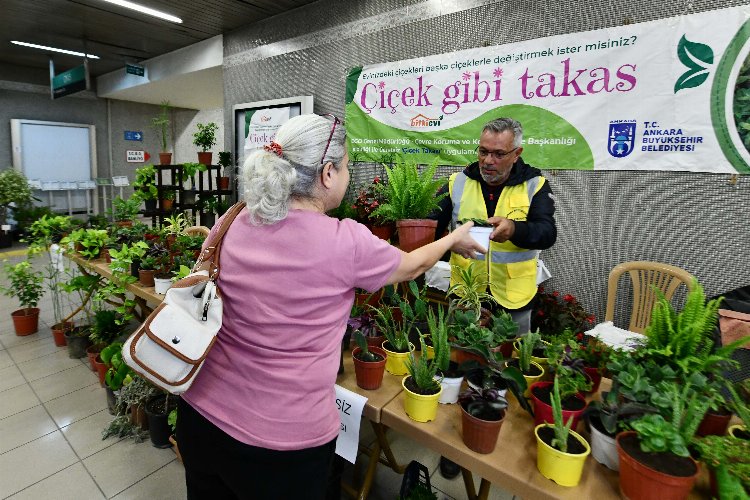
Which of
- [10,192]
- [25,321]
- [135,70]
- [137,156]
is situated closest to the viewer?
[25,321]

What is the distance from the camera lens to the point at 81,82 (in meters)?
6.25

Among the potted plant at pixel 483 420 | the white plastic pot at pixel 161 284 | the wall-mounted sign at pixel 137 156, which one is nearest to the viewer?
the potted plant at pixel 483 420

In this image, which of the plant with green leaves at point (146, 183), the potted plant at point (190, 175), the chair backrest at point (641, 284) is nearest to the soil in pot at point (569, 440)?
the chair backrest at point (641, 284)

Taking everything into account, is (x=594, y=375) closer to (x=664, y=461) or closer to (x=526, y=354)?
(x=526, y=354)

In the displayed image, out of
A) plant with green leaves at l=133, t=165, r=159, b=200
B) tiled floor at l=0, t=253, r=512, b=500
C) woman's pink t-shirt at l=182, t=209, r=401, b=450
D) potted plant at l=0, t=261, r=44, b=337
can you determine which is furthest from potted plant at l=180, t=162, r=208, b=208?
woman's pink t-shirt at l=182, t=209, r=401, b=450

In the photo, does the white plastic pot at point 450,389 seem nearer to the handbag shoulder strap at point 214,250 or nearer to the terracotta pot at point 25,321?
the handbag shoulder strap at point 214,250

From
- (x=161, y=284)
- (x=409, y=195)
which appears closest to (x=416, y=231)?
(x=409, y=195)

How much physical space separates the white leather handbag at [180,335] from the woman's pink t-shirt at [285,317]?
0.18ft

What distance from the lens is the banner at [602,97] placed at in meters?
2.40

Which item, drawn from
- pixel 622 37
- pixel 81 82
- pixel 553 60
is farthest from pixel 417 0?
pixel 81 82

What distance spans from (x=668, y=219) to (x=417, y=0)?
8.80 ft

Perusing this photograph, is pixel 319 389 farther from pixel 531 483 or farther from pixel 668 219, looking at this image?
pixel 668 219

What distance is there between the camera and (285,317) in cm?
104

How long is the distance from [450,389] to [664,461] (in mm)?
577
